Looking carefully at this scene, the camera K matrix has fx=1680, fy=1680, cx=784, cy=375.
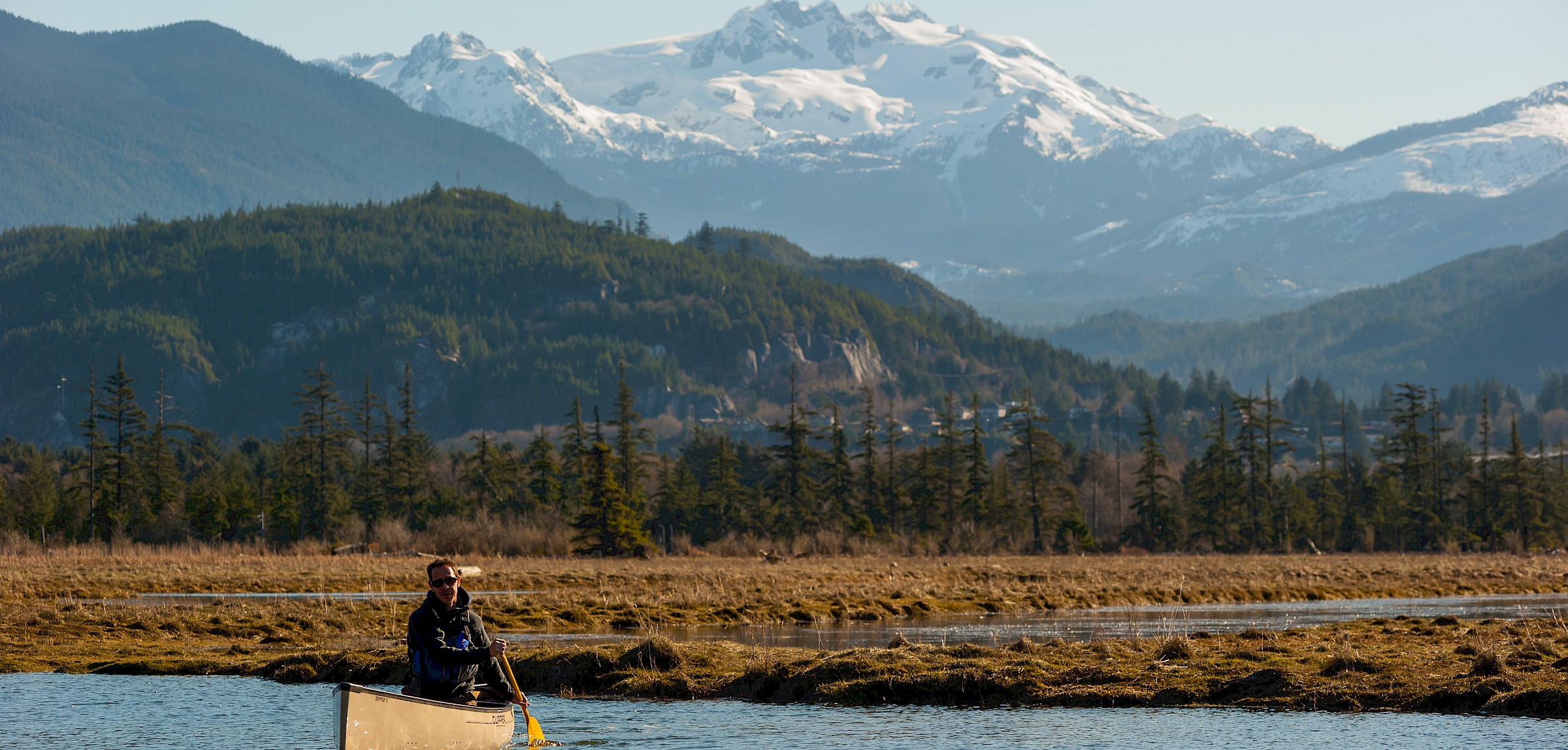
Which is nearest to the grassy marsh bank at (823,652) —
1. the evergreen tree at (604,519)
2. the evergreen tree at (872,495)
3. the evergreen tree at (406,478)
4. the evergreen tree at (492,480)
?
the evergreen tree at (604,519)

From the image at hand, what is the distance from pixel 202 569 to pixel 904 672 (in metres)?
50.3

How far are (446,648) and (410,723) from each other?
114cm

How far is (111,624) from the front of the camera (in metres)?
43.7

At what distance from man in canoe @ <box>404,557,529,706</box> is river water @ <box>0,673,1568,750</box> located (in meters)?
3.06

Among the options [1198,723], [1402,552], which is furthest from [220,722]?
[1402,552]

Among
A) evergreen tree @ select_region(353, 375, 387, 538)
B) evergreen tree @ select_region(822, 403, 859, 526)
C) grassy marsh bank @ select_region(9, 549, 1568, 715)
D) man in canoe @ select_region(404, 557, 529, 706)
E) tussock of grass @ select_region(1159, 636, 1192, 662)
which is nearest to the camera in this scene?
man in canoe @ select_region(404, 557, 529, 706)

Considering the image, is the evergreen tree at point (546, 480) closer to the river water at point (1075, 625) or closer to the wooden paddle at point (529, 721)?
the river water at point (1075, 625)

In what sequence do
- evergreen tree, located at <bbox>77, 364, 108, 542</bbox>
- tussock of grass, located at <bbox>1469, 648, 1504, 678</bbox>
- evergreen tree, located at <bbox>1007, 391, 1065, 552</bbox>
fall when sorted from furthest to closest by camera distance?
evergreen tree, located at <bbox>1007, 391, 1065, 552</bbox>
evergreen tree, located at <bbox>77, 364, 108, 542</bbox>
tussock of grass, located at <bbox>1469, 648, 1504, 678</bbox>

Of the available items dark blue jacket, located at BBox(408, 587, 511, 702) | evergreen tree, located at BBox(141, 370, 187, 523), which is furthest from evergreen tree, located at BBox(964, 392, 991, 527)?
dark blue jacket, located at BBox(408, 587, 511, 702)

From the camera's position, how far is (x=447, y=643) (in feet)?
79.3

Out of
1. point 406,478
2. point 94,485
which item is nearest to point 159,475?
point 94,485

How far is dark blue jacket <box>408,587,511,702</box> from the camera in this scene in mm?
23953

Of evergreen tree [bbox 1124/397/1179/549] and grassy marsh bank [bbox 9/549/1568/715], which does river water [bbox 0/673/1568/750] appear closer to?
grassy marsh bank [bbox 9/549/1568/715]

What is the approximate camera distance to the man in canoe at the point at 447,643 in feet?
77.4
